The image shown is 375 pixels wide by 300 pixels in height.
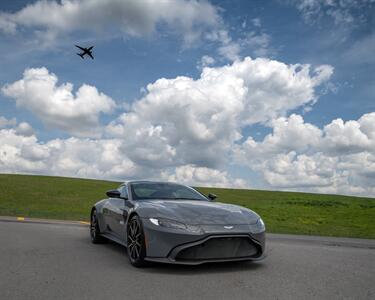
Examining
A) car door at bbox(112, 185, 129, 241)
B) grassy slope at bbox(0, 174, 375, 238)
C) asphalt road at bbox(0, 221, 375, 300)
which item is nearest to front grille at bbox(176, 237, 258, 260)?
asphalt road at bbox(0, 221, 375, 300)

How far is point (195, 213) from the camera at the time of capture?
20.0 feet

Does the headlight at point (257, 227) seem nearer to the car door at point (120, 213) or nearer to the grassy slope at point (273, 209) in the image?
the car door at point (120, 213)

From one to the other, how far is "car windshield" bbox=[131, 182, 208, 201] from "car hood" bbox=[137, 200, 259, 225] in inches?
28.3

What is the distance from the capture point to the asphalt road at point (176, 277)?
474 cm

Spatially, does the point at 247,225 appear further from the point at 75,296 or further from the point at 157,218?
the point at 75,296

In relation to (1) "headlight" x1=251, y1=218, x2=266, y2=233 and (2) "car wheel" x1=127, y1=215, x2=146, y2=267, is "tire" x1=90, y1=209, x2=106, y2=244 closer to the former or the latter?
(2) "car wheel" x1=127, y1=215, x2=146, y2=267

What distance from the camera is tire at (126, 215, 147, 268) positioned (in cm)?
611

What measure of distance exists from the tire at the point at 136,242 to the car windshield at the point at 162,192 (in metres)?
0.79

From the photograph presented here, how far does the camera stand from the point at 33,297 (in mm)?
4574

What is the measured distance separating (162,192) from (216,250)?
Result: 2.10 meters

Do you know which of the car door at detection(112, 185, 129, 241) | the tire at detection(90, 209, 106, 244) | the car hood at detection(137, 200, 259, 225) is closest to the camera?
the car hood at detection(137, 200, 259, 225)

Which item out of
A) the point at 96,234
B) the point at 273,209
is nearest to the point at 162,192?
the point at 96,234

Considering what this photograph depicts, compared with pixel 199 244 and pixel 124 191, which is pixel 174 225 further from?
pixel 124 191

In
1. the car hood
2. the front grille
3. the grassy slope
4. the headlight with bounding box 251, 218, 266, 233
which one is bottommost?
the grassy slope
